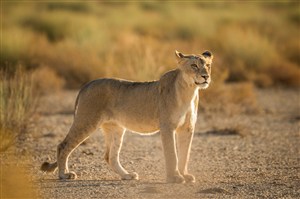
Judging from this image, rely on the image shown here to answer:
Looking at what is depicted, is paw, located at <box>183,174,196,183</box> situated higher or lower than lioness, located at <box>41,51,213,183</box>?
lower

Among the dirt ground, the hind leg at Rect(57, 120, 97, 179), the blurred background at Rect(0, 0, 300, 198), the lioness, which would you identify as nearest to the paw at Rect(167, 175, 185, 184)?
the lioness

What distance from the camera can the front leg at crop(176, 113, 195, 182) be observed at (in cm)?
A: 1157

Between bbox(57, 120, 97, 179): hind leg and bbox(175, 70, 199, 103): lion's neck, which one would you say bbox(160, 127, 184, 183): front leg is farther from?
bbox(57, 120, 97, 179): hind leg

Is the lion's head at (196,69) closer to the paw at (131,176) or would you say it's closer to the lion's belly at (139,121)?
the lion's belly at (139,121)

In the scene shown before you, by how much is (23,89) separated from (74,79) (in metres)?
8.65

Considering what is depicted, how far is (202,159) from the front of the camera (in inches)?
561

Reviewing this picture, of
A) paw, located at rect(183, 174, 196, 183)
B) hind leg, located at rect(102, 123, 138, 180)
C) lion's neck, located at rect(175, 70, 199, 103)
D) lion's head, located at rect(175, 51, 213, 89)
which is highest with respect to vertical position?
lion's head, located at rect(175, 51, 213, 89)

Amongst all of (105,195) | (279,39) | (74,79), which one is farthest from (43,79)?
(279,39)

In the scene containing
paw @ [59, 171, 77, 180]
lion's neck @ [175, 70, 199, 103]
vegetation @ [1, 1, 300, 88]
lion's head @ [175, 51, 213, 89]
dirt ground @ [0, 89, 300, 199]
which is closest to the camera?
dirt ground @ [0, 89, 300, 199]

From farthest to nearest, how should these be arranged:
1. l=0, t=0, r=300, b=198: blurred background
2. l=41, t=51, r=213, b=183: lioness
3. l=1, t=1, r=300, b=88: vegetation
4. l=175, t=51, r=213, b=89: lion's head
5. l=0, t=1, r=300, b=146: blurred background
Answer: l=1, t=1, r=300, b=88: vegetation < l=0, t=1, r=300, b=146: blurred background < l=0, t=0, r=300, b=198: blurred background < l=41, t=51, r=213, b=183: lioness < l=175, t=51, r=213, b=89: lion's head

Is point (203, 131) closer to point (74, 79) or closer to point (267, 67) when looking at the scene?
point (74, 79)

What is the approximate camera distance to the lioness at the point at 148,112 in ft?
37.3

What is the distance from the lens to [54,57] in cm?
2647

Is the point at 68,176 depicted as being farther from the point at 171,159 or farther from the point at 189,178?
the point at 189,178
